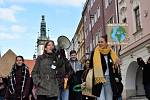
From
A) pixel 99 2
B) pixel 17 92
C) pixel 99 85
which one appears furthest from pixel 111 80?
pixel 99 2

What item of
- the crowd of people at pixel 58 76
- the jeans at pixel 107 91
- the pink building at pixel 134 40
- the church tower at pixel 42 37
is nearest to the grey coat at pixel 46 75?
the crowd of people at pixel 58 76

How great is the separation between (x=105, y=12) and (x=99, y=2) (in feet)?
14.1

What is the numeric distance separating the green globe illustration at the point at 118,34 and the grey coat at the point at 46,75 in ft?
18.7

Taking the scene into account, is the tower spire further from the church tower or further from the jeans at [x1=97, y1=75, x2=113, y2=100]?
the jeans at [x1=97, y1=75, x2=113, y2=100]

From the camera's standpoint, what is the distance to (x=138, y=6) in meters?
25.2

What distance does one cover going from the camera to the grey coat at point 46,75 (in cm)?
810

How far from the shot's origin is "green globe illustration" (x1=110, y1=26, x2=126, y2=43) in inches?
551

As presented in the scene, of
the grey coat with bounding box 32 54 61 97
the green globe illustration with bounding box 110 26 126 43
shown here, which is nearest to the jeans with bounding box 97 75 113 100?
the grey coat with bounding box 32 54 61 97

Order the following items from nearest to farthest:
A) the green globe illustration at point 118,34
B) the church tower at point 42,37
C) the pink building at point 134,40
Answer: the green globe illustration at point 118,34 → the pink building at point 134,40 → the church tower at point 42,37

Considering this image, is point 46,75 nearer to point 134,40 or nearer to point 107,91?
point 107,91

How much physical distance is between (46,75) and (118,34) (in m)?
6.72

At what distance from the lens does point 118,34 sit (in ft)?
47.8

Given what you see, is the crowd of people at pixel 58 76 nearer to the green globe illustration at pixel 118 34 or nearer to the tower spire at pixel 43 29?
the green globe illustration at pixel 118 34

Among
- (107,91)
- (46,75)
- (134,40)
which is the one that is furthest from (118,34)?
(134,40)
